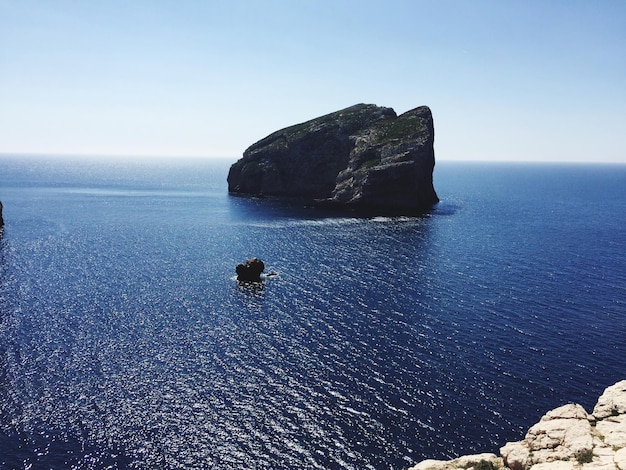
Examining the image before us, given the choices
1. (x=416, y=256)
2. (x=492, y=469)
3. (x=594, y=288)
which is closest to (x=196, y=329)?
(x=492, y=469)

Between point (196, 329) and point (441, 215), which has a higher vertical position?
point (441, 215)

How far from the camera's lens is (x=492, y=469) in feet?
92.5

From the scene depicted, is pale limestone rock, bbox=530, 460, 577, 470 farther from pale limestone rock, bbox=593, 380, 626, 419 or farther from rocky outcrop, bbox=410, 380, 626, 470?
pale limestone rock, bbox=593, 380, 626, 419

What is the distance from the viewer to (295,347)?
192ft

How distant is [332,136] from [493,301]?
139 metres

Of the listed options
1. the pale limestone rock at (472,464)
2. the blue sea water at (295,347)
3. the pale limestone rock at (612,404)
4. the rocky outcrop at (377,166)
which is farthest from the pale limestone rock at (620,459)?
the rocky outcrop at (377,166)

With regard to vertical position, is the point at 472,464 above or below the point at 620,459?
below

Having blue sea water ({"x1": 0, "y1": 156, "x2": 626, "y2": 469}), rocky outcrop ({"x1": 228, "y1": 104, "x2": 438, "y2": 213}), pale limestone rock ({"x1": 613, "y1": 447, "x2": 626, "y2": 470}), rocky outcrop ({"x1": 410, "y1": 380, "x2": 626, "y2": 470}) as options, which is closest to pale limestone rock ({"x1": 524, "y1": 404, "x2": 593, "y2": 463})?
rocky outcrop ({"x1": 410, "y1": 380, "x2": 626, "y2": 470})

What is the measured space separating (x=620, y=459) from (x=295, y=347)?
3970cm

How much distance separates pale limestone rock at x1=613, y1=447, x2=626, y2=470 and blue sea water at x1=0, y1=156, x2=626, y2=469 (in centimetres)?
1639

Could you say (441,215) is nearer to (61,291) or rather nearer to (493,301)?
(493,301)

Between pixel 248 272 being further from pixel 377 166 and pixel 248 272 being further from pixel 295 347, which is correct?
pixel 377 166

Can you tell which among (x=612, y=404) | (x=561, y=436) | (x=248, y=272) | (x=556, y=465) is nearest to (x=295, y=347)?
(x=248, y=272)

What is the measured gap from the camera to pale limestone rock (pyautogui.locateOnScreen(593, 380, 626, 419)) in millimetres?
29766
